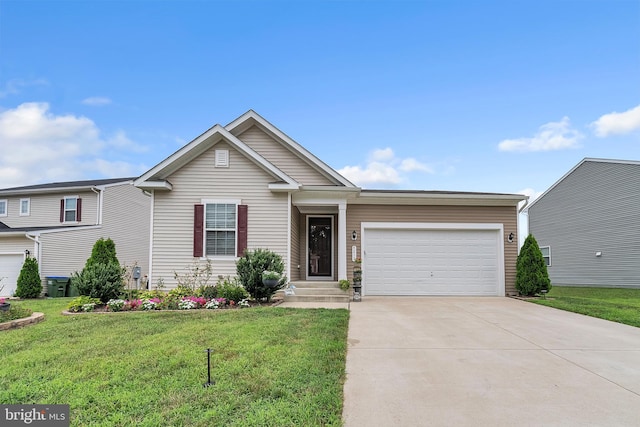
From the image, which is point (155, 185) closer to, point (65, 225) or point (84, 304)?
point (84, 304)

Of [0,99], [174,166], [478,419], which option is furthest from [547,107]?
[0,99]

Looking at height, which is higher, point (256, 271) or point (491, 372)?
point (256, 271)

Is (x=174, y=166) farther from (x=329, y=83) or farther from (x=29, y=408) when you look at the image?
(x=29, y=408)

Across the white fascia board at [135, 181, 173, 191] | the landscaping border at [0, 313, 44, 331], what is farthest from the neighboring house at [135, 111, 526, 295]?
the landscaping border at [0, 313, 44, 331]

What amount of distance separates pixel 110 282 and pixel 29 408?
6594 millimetres

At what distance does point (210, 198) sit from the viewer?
1139 centimetres

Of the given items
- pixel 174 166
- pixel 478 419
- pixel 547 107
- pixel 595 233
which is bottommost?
pixel 478 419

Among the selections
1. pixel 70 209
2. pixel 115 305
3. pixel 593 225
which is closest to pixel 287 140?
pixel 115 305

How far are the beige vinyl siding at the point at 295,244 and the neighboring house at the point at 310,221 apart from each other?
1.3 inches

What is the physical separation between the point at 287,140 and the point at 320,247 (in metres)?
3.84

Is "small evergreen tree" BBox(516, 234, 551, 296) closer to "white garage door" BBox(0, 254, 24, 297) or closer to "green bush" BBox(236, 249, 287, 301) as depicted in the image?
"green bush" BBox(236, 249, 287, 301)

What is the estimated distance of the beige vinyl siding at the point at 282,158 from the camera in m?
13.2

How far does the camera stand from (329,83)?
14.9m

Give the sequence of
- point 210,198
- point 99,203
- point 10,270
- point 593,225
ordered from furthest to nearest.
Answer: point 593,225 → point 99,203 → point 10,270 → point 210,198
